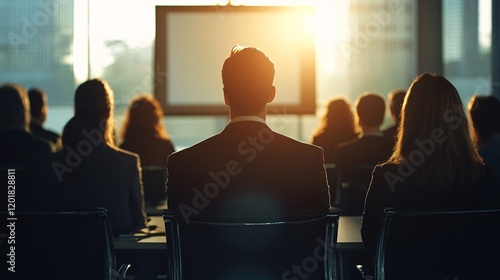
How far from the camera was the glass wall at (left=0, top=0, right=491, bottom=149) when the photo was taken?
8023mm

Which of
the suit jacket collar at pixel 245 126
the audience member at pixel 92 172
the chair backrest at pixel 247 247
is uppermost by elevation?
the suit jacket collar at pixel 245 126

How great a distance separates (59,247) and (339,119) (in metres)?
3.65

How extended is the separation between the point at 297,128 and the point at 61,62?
2910 millimetres

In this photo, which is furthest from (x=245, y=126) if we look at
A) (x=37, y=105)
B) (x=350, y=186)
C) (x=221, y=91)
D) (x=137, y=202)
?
(x=221, y=91)

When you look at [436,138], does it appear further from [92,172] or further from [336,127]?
[336,127]

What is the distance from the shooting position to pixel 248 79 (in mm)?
2207

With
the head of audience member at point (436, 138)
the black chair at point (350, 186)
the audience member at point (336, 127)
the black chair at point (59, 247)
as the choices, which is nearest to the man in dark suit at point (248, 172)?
the black chair at point (59, 247)

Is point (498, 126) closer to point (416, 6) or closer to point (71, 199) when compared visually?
point (71, 199)

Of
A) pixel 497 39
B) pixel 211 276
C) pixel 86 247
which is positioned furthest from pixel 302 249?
pixel 497 39

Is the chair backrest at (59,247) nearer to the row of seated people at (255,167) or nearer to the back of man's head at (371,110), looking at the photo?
the row of seated people at (255,167)

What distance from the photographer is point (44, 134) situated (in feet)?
19.4

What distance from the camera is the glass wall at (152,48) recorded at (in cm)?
802

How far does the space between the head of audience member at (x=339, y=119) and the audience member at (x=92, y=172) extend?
2817mm

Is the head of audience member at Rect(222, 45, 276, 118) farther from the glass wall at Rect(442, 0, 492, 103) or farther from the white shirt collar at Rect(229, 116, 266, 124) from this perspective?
the glass wall at Rect(442, 0, 492, 103)
